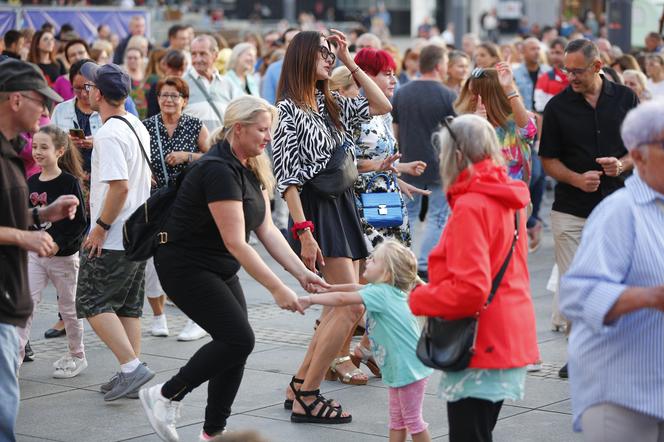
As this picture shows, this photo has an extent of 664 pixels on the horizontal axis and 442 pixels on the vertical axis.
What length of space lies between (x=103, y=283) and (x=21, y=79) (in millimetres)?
2619

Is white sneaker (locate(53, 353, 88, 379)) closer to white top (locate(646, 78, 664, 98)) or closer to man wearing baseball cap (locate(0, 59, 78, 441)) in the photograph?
man wearing baseball cap (locate(0, 59, 78, 441))

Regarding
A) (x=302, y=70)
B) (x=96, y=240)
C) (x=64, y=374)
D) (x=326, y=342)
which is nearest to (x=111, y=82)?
(x=96, y=240)

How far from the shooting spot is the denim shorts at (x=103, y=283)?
23.4ft

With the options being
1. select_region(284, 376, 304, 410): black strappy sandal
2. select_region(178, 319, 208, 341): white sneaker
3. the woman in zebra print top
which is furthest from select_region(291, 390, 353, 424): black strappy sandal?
select_region(178, 319, 208, 341): white sneaker

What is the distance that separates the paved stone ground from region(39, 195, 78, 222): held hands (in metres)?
1.74

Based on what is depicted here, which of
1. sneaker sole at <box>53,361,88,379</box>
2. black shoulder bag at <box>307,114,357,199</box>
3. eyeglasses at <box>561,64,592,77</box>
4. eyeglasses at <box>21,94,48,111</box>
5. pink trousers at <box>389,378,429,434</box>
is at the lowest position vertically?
sneaker sole at <box>53,361,88,379</box>

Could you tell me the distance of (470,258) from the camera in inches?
168

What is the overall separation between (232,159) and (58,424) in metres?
1.92

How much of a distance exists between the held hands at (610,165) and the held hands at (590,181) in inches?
4.3

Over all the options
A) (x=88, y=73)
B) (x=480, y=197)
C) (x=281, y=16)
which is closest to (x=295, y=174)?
(x=88, y=73)

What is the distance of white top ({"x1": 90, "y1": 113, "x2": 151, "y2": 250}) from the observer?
276 inches

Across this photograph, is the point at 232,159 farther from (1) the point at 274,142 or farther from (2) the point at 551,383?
(2) the point at 551,383

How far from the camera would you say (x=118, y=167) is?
7000 millimetres

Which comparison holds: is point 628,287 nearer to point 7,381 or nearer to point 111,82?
point 7,381
